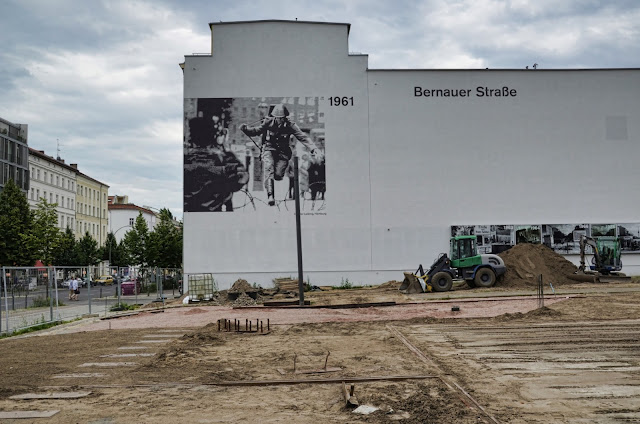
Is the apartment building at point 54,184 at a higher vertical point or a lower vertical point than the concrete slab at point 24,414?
higher

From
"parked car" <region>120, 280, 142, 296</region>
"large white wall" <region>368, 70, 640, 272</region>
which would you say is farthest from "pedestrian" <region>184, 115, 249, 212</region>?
"large white wall" <region>368, 70, 640, 272</region>

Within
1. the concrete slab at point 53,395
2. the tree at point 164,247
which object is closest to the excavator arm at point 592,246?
the concrete slab at point 53,395

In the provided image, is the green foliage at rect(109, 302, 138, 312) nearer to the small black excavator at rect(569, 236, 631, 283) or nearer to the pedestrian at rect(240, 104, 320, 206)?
the pedestrian at rect(240, 104, 320, 206)

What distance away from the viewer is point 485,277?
33062 mm

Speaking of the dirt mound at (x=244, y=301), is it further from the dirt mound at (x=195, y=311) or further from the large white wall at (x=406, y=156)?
the large white wall at (x=406, y=156)

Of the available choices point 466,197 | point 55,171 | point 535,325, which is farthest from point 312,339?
point 55,171

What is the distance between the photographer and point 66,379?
32.5ft

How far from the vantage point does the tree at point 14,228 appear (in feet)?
173

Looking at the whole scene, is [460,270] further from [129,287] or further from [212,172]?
[129,287]

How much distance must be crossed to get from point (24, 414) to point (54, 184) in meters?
93.7

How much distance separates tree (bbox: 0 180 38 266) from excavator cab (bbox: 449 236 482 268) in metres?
38.0

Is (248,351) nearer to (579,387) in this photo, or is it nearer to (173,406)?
(173,406)

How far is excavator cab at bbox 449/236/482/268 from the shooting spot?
33.1 m

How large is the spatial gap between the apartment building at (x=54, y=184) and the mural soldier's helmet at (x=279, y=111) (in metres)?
52.2
